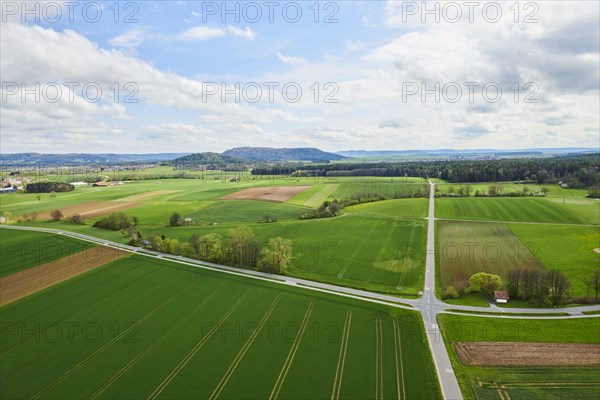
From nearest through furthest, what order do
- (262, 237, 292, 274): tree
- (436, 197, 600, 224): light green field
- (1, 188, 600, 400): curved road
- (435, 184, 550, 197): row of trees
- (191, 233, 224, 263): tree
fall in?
(1, 188, 600, 400): curved road, (262, 237, 292, 274): tree, (191, 233, 224, 263): tree, (436, 197, 600, 224): light green field, (435, 184, 550, 197): row of trees

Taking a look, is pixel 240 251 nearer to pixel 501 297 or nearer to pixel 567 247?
pixel 501 297

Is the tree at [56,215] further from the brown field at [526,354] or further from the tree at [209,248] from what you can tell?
the brown field at [526,354]

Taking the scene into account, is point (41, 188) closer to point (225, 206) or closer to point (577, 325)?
point (225, 206)

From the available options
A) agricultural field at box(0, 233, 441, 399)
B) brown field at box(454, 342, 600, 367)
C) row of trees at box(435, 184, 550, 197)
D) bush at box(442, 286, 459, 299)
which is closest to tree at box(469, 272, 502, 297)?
bush at box(442, 286, 459, 299)

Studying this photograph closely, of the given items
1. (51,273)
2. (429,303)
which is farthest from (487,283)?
(51,273)

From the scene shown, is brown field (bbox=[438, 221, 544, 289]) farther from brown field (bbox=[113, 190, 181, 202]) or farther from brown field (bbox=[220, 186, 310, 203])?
brown field (bbox=[113, 190, 181, 202])
